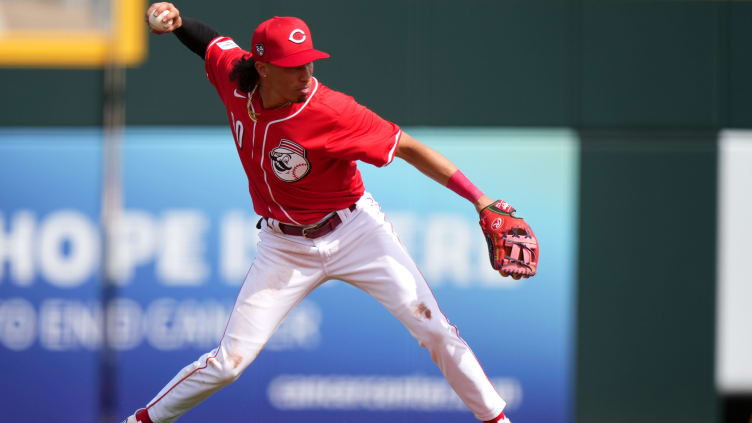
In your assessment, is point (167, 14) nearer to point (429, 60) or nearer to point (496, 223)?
point (496, 223)

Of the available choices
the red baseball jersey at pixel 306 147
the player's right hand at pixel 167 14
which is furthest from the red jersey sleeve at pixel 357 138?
the player's right hand at pixel 167 14

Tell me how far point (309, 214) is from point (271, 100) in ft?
1.72

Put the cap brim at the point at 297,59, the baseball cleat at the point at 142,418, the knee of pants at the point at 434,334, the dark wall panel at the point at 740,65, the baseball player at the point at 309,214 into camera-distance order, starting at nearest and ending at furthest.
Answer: the cap brim at the point at 297,59
the baseball player at the point at 309,214
the knee of pants at the point at 434,334
the baseball cleat at the point at 142,418
the dark wall panel at the point at 740,65

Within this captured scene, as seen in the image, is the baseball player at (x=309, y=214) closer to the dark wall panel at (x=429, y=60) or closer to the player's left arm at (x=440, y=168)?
the player's left arm at (x=440, y=168)

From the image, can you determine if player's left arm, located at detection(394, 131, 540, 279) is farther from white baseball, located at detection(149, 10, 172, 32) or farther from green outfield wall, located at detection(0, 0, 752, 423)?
green outfield wall, located at detection(0, 0, 752, 423)

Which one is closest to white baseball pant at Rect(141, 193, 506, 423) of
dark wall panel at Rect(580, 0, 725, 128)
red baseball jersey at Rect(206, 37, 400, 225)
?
red baseball jersey at Rect(206, 37, 400, 225)

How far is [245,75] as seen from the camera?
11.1 ft

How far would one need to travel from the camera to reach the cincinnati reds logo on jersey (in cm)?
335

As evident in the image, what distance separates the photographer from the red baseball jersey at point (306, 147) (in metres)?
3.33

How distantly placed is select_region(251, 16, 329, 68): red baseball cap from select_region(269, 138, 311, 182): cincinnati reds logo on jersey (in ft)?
1.08

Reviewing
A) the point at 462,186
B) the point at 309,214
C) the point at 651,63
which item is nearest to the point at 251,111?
the point at 309,214

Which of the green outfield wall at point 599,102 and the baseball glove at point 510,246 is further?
the green outfield wall at point 599,102

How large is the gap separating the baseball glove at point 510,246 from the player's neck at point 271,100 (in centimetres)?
95

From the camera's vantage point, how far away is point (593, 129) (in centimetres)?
497
